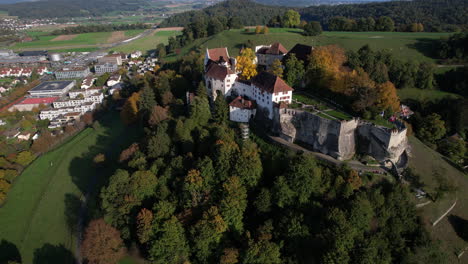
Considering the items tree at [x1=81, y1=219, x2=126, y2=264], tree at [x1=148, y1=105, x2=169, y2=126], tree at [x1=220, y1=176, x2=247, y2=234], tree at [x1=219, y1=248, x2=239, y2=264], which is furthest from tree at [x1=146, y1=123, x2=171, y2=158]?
tree at [x1=219, y1=248, x2=239, y2=264]

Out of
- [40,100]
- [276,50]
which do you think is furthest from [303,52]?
[40,100]

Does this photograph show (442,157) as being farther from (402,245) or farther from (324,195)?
(324,195)

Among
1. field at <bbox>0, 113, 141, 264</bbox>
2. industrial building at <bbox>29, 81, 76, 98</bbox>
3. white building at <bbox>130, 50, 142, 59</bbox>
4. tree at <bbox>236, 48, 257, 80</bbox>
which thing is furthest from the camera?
white building at <bbox>130, 50, 142, 59</bbox>

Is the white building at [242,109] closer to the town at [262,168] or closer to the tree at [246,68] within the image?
the town at [262,168]

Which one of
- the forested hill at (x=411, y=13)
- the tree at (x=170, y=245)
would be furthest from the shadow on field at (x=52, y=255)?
the forested hill at (x=411, y=13)

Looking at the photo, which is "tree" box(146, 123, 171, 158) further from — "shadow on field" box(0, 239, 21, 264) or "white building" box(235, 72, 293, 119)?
"shadow on field" box(0, 239, 21, 264)

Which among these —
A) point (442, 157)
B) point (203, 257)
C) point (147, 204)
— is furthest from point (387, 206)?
point (147, 204)
